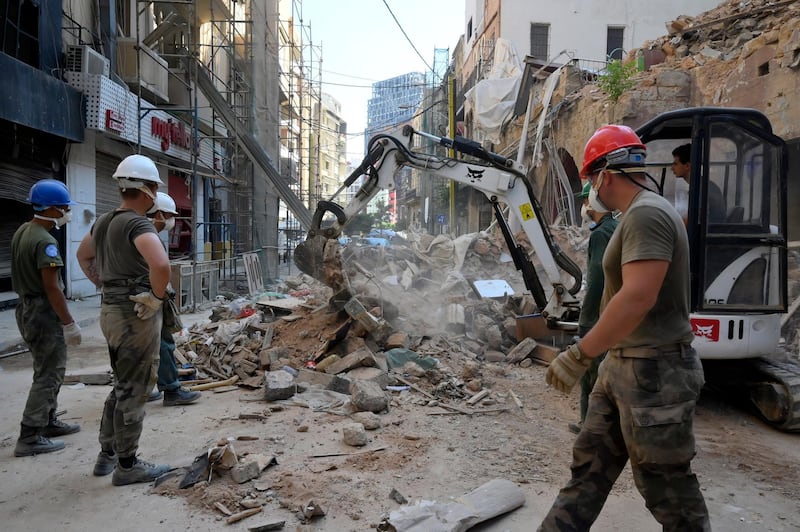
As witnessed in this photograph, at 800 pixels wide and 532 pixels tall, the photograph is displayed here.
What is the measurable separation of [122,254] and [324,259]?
372cm

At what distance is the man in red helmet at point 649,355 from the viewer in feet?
6.86

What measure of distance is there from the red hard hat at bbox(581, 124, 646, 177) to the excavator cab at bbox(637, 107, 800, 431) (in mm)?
2757

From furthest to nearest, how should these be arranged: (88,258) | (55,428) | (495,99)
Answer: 1. (495,99)
2. (55,428)
3. (88,258)

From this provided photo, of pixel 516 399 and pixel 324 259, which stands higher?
pixel 324 259

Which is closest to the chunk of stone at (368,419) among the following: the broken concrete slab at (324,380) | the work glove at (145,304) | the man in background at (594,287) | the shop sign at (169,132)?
the broken concrete slab at (324,380)

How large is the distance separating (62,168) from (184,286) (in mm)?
3535

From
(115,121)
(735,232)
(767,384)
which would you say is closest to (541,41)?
(115,121)

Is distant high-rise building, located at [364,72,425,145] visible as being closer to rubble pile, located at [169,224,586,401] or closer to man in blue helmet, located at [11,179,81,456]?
rubble pile, located at [169,224,586,401]

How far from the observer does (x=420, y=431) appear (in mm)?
4582

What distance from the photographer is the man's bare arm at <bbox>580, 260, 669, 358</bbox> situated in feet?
6.77

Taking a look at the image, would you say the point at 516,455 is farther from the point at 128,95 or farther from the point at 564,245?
the point at 128,95

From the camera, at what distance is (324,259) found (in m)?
7.02

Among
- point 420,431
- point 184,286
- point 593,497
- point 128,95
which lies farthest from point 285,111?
point 593,497

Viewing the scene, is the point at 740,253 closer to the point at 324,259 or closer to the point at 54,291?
the point at 324,259
